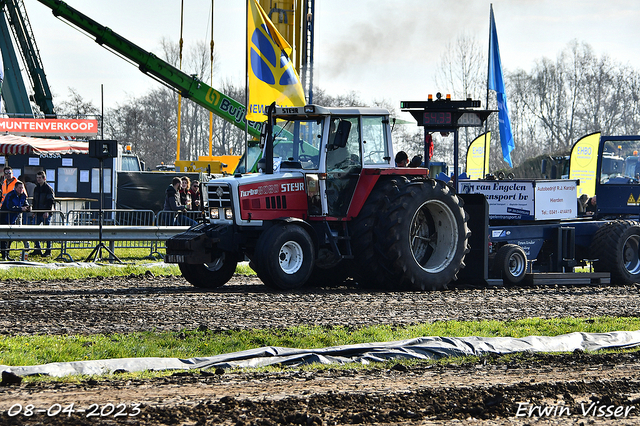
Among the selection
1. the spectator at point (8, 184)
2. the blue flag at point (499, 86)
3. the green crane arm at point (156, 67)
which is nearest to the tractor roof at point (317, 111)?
the spectator at point (8, 184)

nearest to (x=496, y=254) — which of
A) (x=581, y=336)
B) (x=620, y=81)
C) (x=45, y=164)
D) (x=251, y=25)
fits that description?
(x=581, y=336)

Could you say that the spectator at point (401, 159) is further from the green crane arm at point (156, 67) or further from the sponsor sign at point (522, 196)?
the green crane arm at point (156, 67)

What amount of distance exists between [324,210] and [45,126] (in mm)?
24371

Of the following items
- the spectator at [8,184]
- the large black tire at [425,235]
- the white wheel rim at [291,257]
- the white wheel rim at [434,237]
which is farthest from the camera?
the spectator at [8,184]

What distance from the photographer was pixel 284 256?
11352mm

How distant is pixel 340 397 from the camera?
16.6ft

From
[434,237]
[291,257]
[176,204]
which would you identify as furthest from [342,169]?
[176,204]

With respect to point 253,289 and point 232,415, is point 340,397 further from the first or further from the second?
point 253,289

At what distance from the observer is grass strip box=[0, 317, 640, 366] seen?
6.65 meters

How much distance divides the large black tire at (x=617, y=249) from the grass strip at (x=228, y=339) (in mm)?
5983

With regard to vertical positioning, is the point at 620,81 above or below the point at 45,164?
above

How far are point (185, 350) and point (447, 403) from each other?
272 centimetres

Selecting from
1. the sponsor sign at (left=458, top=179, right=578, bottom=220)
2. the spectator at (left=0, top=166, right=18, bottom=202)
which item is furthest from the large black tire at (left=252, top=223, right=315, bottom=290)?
the spectator at (left=0, top=166, right=18, bottom=202)

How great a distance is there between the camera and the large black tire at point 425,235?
11664mm
